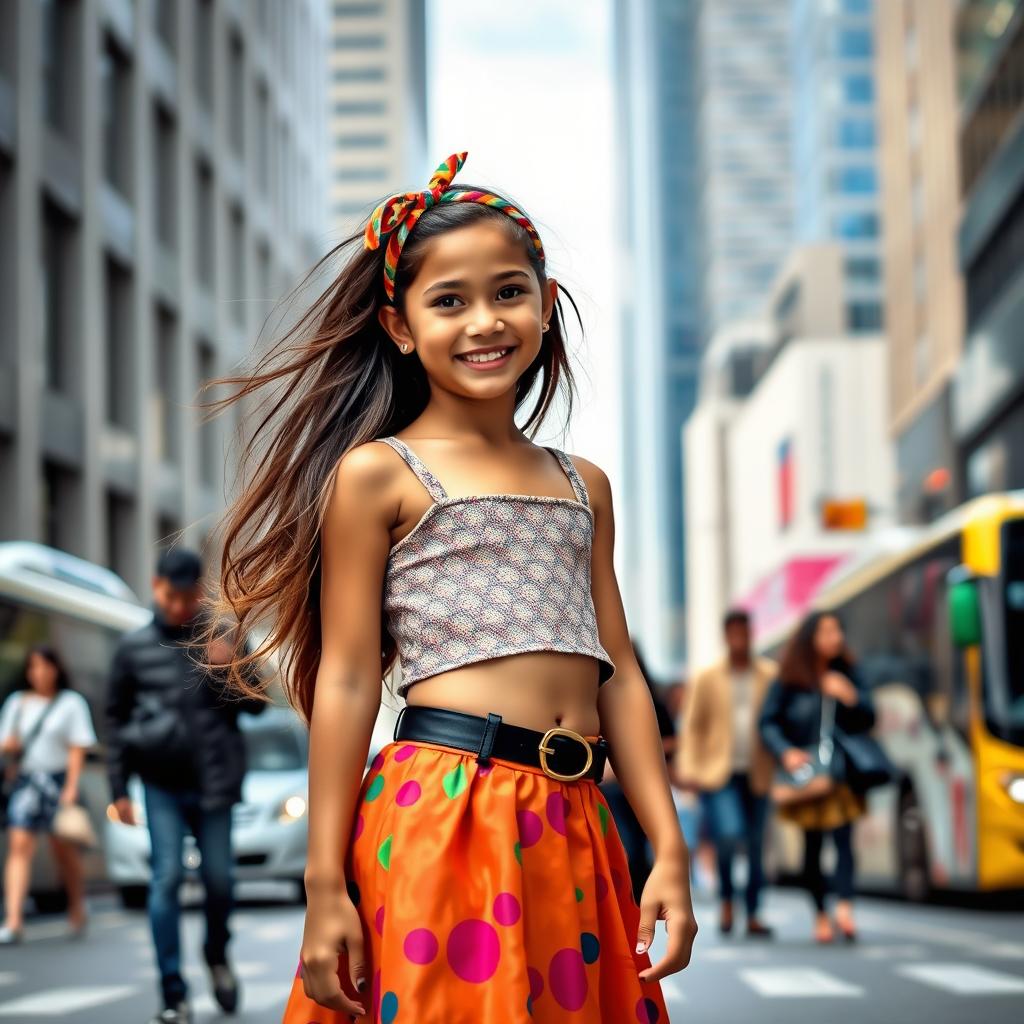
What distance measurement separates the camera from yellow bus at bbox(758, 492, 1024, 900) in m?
12.8

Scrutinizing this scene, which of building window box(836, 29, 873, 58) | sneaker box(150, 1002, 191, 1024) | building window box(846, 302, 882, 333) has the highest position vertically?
building window box(836, 29, 873, 58)

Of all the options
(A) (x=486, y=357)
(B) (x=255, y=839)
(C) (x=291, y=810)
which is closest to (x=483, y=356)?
(A) (x=486, y=357)

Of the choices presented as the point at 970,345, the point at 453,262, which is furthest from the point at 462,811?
the point at 970,345

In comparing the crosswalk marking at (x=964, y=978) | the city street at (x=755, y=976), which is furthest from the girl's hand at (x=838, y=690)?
the crosswalk marking at (x=964, y=978)

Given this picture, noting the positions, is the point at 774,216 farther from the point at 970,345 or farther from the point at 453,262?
the point at 453,262

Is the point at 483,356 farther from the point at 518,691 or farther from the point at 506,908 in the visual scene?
the point at 506,908

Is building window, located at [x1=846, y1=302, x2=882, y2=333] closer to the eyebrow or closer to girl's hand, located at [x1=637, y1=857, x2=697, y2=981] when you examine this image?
the eyebrow

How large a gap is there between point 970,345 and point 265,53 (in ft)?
58.9

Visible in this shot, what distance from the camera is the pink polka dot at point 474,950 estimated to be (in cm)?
272

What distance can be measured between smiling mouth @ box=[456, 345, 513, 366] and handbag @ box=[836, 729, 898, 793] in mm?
8774

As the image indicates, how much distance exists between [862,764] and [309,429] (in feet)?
28.5

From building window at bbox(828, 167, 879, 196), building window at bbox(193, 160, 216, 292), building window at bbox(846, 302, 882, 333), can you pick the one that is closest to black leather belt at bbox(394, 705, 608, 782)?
building window at bbox(193, 160, 216, 292)

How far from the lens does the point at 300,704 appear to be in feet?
10.7

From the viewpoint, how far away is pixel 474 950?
273 centimetres
